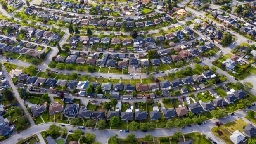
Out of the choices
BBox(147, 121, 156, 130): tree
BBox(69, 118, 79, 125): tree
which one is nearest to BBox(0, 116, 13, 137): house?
BBox(69, 118, 79, 125): tree

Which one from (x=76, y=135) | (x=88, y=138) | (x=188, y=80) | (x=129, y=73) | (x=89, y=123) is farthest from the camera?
(x=129, y=73)

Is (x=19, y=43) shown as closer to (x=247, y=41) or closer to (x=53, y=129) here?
(x=53, y=129)

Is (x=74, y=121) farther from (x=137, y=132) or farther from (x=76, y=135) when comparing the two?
(x=137, y=132)

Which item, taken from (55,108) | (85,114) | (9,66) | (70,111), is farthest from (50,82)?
(9,66)

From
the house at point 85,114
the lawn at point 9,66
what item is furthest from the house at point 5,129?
the lawn at point 9,66

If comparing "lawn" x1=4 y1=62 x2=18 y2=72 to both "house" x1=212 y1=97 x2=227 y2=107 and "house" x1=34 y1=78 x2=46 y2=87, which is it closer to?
"house" x1=34 y1=78 x2=46 y2=87

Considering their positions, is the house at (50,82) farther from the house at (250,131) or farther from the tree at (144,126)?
the house at (250,131)
